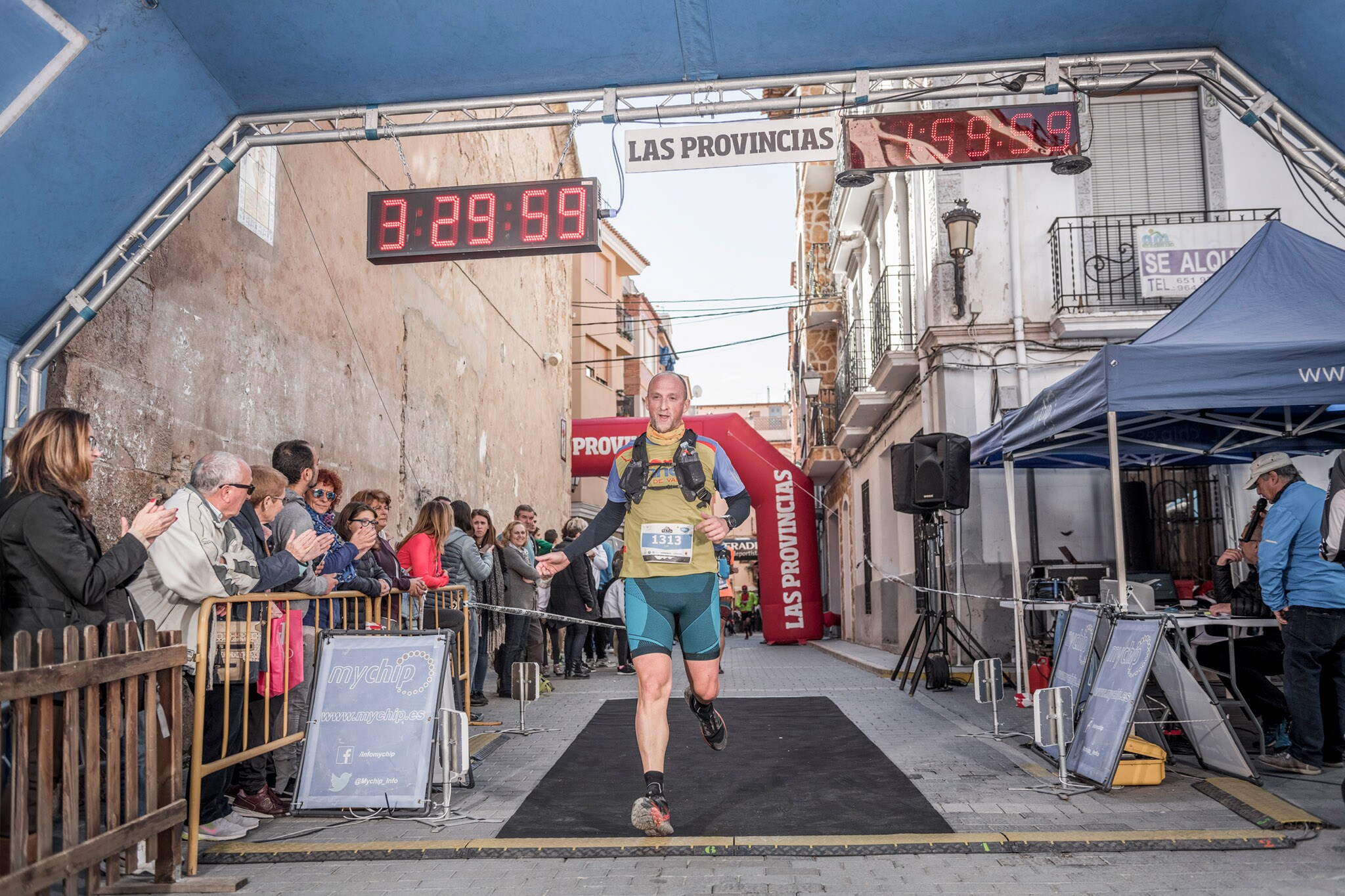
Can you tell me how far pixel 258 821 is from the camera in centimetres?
534

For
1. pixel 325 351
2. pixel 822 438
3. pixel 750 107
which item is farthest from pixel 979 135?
pixel 822 438

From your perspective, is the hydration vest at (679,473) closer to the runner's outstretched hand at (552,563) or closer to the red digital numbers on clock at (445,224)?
the runner's outstretched hand at (552,563)

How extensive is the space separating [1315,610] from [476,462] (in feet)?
43.9

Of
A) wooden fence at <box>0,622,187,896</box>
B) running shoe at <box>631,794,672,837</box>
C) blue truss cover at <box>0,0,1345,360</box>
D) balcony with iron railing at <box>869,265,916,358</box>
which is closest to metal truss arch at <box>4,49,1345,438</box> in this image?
blue truss cover at <box>0,0,1345,360</box>

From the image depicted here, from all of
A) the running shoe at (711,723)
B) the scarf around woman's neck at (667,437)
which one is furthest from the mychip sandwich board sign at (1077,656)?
the scarf around woman's neck at (667,437)

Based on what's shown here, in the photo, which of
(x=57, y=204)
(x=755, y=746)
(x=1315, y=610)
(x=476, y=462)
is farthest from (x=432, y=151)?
(x=1315, y=610)

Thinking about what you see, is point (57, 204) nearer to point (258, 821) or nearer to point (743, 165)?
point (258, 821)

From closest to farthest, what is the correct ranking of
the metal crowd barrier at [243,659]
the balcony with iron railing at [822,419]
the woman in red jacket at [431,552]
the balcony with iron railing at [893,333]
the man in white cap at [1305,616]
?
1. the metal crowd barrier at [243,659]
2. the man in white cap at [1305,616]
3. the woman in red jacket at [431,552]
4. the balcony with iron railing at [893,333]
5. the balcony with iron railing at [822,419]

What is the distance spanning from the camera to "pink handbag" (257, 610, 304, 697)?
5422 mm

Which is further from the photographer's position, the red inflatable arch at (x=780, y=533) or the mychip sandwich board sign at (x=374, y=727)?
the red inflatable arch at (x=780, y=533)

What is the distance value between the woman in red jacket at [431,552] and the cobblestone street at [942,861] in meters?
1.26

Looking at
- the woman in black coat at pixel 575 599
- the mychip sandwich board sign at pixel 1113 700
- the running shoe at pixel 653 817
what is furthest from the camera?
the woman in black coat at pixel 575 599

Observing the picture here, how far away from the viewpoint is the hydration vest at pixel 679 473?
523 cm

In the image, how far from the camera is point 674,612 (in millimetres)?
5270
